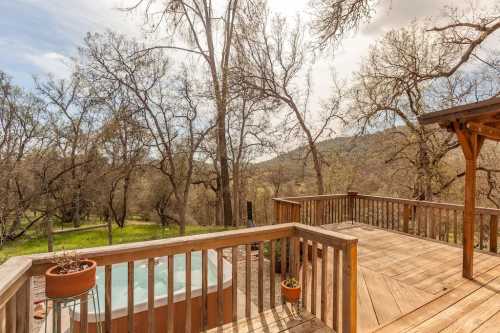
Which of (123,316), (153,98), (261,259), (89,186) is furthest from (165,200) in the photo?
(261,259)

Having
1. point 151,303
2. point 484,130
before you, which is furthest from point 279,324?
point 484,130

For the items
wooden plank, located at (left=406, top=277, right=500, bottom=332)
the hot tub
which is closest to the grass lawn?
the hot tub

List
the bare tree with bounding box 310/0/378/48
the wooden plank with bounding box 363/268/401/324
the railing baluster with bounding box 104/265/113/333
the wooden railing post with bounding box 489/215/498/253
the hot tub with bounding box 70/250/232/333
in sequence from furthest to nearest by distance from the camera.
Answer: the bare tree with bounding box 310/0/378/48
the wooden railing post with bounding box 489/215/498/253
the hot tub with bounding box 70/250/232/333
the wooden plank with bounding box 363/268/401/324
the railing baluster with bounding box 104/265/113/333

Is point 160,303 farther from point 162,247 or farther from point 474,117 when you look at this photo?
point 474,117

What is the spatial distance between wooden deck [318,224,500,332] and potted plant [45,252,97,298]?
7.62 feet

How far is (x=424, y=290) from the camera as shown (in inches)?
120

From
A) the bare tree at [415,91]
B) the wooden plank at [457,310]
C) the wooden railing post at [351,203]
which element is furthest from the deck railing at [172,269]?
the bare tree at [415,91]

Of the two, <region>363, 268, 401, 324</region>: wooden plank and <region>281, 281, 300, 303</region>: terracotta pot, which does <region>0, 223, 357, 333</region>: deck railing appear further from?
<region>363, 268, 401, 324</region>: wooden plank

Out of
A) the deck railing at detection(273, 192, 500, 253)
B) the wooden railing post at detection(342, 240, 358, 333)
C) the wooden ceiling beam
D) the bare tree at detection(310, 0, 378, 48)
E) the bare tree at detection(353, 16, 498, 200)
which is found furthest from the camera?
the bare tree at detection(353, 16, 498, 200)

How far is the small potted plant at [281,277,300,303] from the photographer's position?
95.3 inches

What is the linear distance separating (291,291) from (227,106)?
→ 783 cm

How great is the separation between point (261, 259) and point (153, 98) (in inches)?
313

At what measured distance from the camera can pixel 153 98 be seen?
343 inches

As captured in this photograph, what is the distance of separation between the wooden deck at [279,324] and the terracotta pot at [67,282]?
1.16 metres
